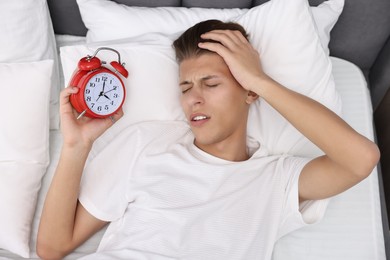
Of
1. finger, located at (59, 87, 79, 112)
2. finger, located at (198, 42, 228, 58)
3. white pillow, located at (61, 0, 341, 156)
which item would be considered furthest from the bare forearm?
finger, located at (198, 42, 228, 58)

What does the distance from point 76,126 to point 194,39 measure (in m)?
0.45

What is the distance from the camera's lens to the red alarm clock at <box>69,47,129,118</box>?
1119mm

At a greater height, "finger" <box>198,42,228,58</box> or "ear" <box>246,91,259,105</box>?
"finger" <box>198,42,228,58</box>

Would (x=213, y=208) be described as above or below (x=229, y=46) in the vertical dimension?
below

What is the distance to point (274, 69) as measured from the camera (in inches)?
54.4

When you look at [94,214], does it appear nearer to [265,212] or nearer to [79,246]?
[79,246]

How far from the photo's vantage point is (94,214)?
1219 mm

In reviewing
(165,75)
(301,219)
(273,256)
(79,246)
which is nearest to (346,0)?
(165,75)

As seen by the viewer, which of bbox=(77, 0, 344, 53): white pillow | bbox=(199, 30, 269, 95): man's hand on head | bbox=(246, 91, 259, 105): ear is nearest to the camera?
bbox=(199, 30, 269, 95): man's hand on head

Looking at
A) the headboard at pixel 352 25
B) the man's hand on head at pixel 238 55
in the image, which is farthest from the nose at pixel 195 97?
the headboard at pixel 352 25

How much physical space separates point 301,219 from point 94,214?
0.62 meters

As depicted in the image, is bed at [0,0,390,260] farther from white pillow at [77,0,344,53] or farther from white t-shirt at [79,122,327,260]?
white t-shirt at [79,122,327,260]

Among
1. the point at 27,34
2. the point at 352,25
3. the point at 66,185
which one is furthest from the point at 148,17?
the point at 352,25

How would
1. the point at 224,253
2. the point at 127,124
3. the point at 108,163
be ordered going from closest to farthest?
1. the point at 224,253
2. the point at 108,163
3. the point at 127,124
